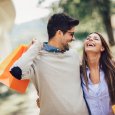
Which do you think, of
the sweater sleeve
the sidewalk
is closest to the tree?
the sidewalk

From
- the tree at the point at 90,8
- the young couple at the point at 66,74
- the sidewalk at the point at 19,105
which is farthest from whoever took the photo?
the tree at the point at 90,8

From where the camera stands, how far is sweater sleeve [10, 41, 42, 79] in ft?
11.1

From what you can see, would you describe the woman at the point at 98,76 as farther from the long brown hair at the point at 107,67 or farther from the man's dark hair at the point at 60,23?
the man's dark hair at the point at 60,23

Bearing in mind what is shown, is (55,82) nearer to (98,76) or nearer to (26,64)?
(26,64)

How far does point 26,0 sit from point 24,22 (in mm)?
3242

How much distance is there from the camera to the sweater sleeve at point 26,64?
3391mm

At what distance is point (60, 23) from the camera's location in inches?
140

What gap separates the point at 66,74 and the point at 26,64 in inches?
13.9

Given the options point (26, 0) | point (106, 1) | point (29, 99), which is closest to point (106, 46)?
point (29, 99)

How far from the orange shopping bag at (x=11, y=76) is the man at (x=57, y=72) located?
0.12 m

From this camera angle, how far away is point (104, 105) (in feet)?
11.8

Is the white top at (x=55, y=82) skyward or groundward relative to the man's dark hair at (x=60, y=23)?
groundward

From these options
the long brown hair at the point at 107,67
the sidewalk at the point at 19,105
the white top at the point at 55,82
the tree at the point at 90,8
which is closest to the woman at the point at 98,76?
the long brown hair at the point at 107,67

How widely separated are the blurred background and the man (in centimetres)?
137
